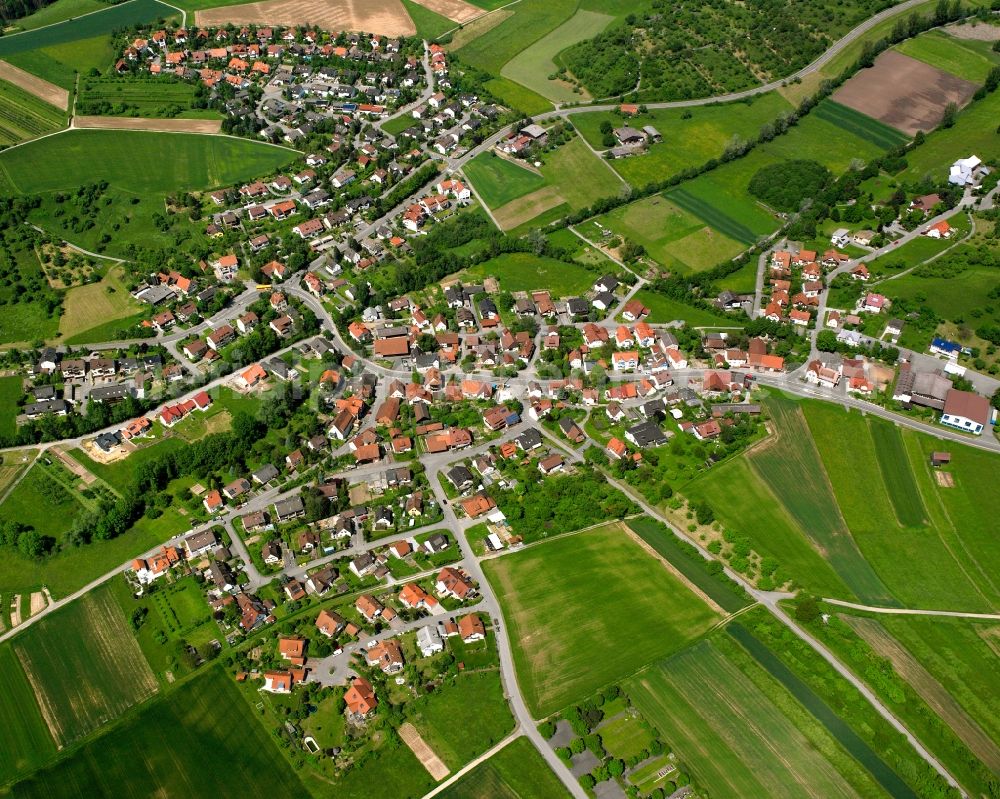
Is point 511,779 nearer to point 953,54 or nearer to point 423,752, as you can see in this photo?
point 423,752

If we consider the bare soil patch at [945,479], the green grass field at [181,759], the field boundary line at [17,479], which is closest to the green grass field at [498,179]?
the field boundary line at [17,479]

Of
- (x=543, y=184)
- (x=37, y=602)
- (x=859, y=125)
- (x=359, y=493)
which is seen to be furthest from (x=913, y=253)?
(x=37, y=602)

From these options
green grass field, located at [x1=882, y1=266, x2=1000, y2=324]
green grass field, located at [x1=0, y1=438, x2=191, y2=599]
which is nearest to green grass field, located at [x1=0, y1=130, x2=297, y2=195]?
green grass field, located at [x1=0, y1=438, x2=191, y2=599]

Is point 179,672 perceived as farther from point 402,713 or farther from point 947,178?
point 947,178

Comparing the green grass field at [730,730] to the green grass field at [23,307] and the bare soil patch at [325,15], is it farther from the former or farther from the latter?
the bare soil patch at [325,15]

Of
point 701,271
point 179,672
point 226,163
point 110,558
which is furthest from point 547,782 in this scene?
point 226,163

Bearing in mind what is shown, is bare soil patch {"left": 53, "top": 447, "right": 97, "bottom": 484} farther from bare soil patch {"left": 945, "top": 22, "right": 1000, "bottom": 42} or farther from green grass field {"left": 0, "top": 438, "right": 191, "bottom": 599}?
bare soil patch {"left": 945, "top": 22, "right": 1000, "bottom": 42}
